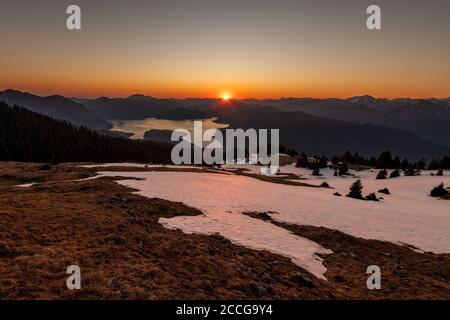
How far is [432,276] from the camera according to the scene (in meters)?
17.8

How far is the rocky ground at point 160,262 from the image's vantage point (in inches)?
462

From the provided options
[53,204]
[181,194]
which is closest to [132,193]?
[181,194]

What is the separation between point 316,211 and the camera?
1189 inches

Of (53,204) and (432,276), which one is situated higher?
(53,204)

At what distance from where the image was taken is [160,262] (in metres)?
14.3

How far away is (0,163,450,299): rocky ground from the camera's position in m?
11.7

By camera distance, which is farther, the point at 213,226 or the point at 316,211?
the point at 316,211
